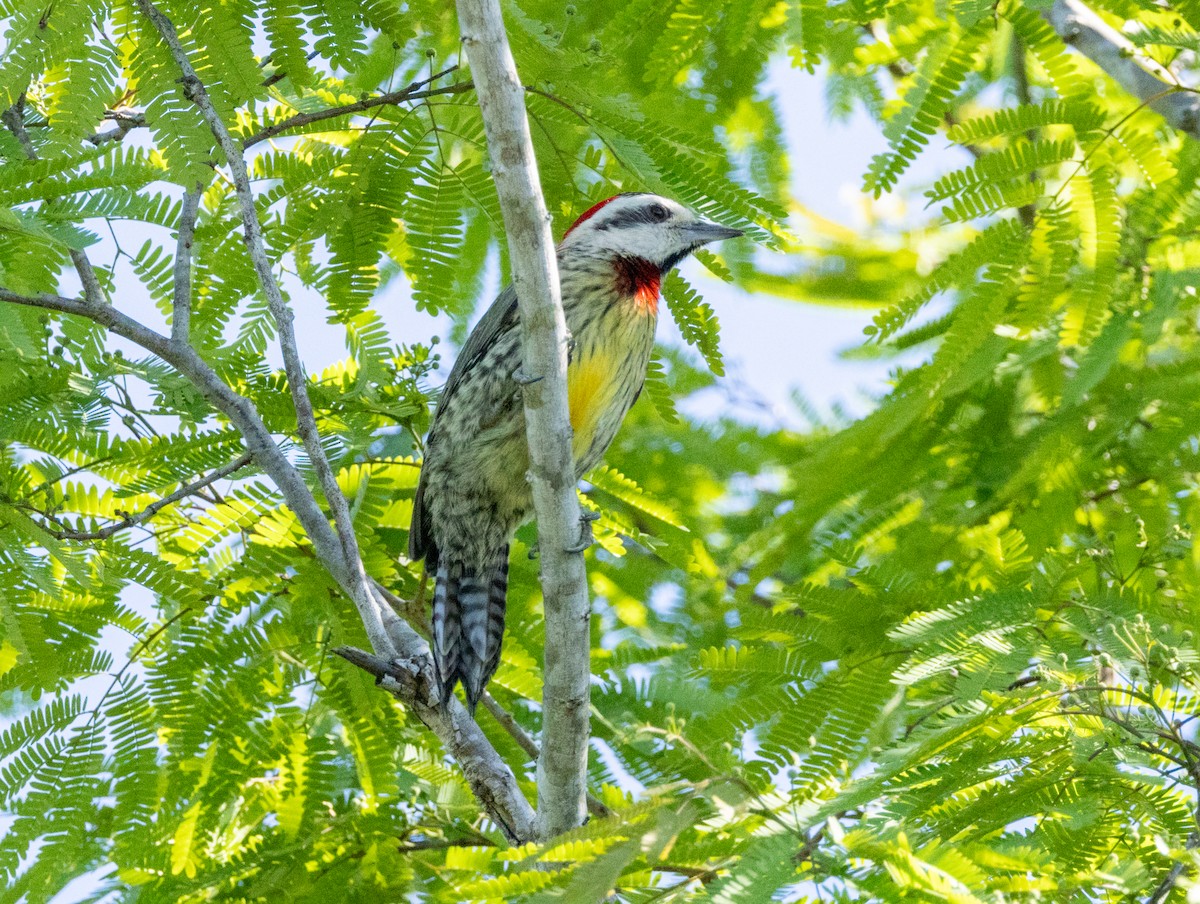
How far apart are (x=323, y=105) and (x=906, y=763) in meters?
2.75

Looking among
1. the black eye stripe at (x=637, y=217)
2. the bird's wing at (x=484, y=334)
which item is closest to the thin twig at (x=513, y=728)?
the bird's wing at (x=484, y=334)

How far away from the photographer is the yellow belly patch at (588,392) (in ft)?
15.5

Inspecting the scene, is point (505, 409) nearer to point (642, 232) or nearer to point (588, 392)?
point (588, 392)

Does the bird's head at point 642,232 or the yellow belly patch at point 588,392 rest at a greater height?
the bird's head at point 642,232

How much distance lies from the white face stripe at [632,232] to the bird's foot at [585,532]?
1341 millimetres

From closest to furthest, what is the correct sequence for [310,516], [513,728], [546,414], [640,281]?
[546,414], [310,516], [513,728], [640,281]

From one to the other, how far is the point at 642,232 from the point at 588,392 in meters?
0.86

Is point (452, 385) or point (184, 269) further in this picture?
point (452, 385)

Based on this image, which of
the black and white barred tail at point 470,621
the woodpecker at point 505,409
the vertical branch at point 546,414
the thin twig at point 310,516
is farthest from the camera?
the woodpecker at point 505,409

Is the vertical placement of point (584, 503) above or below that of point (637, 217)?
below

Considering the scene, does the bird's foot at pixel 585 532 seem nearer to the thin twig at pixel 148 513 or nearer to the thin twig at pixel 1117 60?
the thin twig at pixel 148 513

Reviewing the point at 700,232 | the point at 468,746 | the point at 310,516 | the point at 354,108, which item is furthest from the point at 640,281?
the point at 468,746

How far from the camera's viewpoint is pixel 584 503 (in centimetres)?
462

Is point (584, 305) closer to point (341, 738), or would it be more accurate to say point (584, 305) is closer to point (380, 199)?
point (380, 199)
